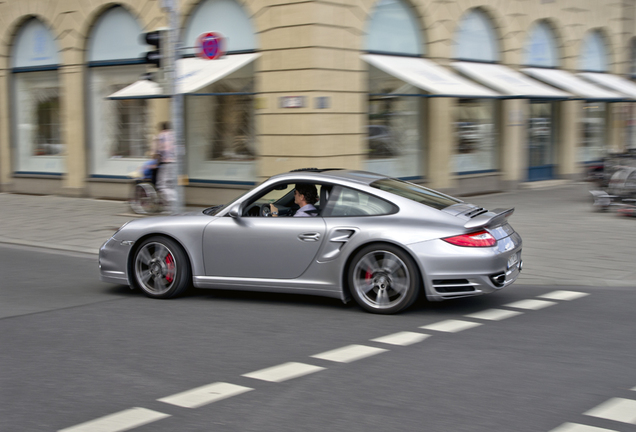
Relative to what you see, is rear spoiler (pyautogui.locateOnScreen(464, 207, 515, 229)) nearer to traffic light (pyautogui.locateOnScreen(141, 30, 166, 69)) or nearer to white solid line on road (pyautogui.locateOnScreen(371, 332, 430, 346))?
white solid line on road (pyautogui.locateOnScreen(371, 332, 430, 346))

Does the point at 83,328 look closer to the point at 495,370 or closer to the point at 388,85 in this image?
the point at 495,370

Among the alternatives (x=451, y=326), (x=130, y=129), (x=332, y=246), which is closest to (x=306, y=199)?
(x=332, y=246)

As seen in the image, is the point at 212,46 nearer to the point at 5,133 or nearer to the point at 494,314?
the point at 494,314

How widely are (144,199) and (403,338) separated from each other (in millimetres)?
9867

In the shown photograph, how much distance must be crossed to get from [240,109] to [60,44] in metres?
5.90

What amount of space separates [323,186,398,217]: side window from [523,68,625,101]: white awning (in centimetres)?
1500

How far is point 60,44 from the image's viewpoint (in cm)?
1875

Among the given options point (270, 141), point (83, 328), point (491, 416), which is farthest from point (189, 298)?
point (270, 141)

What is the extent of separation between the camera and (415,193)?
6.89m

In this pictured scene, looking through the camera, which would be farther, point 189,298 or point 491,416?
point 189,298

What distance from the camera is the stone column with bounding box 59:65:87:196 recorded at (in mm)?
18500

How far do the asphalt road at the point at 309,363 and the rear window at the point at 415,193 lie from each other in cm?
94

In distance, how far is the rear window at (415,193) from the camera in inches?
263

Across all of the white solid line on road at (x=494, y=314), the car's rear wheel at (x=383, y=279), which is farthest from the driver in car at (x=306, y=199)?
the white solid line on road at (x=494, y=314)
